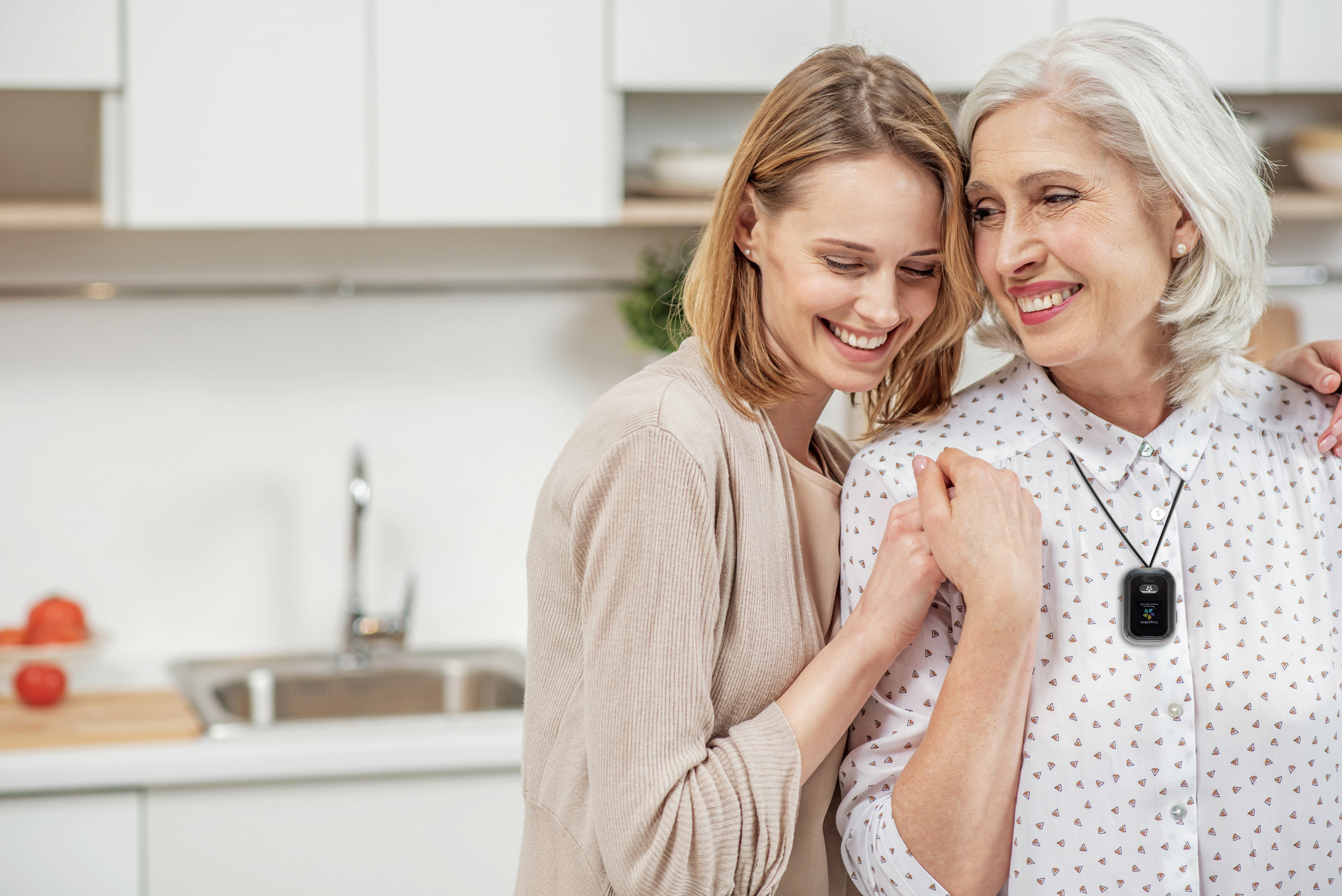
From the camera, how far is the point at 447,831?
194 centimetres

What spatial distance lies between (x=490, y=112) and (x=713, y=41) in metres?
0.40

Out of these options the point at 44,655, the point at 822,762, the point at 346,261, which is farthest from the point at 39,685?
the point at 822,762

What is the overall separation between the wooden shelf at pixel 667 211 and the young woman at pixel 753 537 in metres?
0.97

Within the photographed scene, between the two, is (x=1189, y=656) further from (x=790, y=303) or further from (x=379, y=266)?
(x=379, y=266)

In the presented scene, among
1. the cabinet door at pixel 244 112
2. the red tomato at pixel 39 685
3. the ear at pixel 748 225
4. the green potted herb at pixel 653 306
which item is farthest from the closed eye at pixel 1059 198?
the red tomato at pixel 39 685

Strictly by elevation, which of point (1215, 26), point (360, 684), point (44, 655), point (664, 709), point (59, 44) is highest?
point (1215, 26)

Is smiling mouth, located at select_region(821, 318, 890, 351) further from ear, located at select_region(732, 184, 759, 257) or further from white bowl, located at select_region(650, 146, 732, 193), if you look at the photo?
white bowl, located at select_region(650, 146, 732, 193)

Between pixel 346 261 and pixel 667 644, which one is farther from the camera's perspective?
pixel 346 261

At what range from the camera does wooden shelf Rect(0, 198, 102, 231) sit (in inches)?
79.0

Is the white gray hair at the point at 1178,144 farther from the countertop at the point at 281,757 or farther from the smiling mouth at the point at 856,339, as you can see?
the countertop at the point at 281,757

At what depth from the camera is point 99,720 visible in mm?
2002

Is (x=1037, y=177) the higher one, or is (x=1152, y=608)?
(x=1037, y=177)

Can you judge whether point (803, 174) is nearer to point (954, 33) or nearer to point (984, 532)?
point (984, 532)

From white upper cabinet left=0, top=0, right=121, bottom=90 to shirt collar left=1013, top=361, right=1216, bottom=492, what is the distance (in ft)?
5.20
